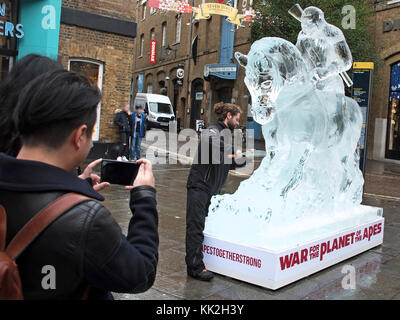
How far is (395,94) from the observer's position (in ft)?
58.0

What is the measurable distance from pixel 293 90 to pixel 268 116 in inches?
20.0

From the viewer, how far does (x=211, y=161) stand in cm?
435

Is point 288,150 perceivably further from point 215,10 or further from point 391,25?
point 391,25

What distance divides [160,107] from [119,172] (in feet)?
86.9

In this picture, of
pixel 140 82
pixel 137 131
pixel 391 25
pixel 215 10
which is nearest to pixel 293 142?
pixel 137 131

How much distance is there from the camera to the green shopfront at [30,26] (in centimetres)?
1114

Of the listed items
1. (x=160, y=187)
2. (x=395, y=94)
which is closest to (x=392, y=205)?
(x=160, y=187)

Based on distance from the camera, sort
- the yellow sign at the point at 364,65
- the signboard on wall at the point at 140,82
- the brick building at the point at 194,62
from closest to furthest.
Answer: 1. the yellow sign at the point at 364,65
2. the brick building at the point at 194,62
3. the signboard on wall at the point at 140,82

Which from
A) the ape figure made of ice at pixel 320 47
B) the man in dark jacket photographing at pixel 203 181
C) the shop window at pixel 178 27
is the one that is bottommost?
the man in dark jacket photographing at pixel 203 181

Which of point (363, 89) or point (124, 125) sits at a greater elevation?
point (363, 89)

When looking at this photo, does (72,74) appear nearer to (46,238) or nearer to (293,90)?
(46,238)

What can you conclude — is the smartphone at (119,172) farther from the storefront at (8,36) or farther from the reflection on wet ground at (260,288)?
the storefront at (8,36)

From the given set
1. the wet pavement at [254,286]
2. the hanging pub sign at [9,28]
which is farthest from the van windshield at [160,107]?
the wet pavement at [254,286]

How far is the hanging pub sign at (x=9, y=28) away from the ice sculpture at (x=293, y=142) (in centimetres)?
839
